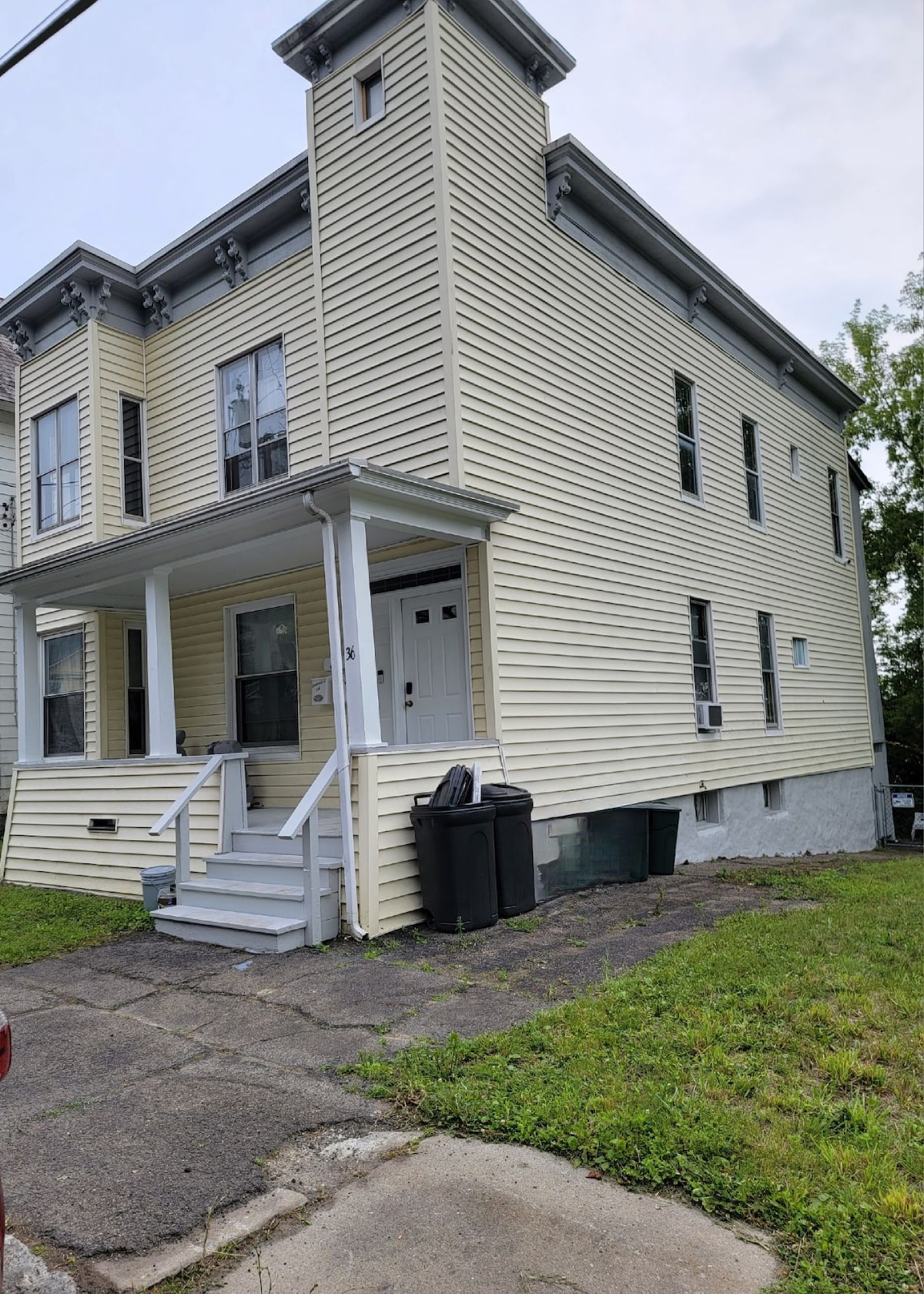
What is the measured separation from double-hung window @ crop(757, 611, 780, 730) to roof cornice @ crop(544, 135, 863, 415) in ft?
15.1

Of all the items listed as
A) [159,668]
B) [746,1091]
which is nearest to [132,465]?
[159,668]

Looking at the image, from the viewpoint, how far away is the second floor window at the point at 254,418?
11.4 metres

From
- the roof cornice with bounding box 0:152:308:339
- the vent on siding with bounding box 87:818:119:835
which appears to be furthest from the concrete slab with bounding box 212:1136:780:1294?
the roof cornice with bounding box 0:152:308:339

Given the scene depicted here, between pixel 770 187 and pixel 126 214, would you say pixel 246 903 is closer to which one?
pixel 126 214

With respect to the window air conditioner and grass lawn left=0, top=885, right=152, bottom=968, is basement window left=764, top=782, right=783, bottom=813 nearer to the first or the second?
the window air conditioner

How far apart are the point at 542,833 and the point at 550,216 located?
6937 mm

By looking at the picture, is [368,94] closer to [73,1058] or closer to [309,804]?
[309,804]

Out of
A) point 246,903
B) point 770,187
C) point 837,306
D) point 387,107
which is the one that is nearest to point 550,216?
point 387,107

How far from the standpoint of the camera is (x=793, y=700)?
16016mm

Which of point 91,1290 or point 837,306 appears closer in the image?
point 91,1290

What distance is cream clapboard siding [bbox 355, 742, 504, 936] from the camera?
731cm

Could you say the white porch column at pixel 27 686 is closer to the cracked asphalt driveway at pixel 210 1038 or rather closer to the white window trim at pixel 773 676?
the cracked asphalt driveway at pixel 210 1038

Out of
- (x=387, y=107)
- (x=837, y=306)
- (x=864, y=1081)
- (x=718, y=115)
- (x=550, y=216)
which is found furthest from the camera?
(x=837, y=306)

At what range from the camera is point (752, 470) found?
15750mm
